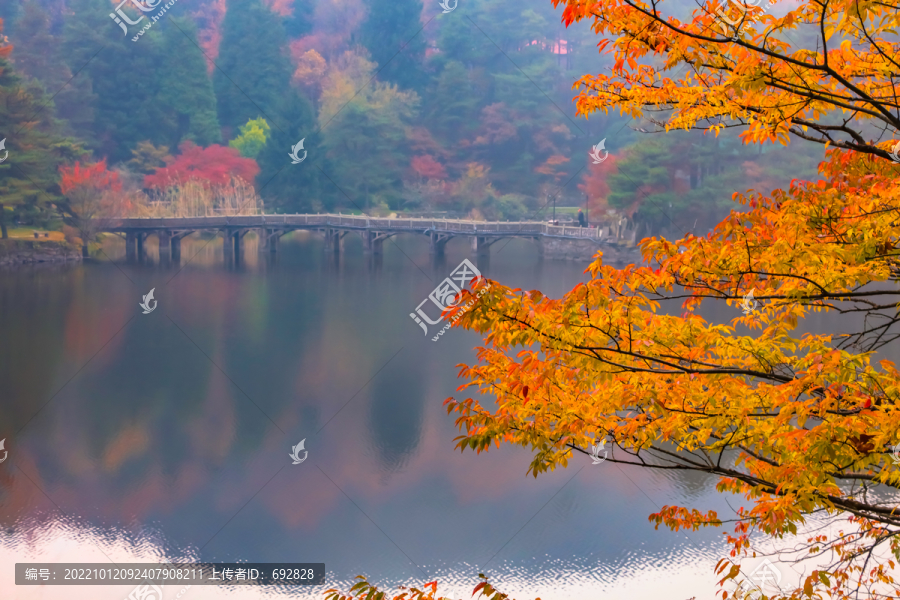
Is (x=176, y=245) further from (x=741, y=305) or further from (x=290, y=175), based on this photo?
(x=741, y=305)

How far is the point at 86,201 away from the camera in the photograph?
71.5 ft

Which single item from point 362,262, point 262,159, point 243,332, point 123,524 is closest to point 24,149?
point 262,159

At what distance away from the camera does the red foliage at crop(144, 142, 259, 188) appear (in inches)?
998

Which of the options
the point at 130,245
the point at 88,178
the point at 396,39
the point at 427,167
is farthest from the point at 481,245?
the point at 88,178

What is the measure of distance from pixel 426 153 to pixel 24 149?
1307 centimetres

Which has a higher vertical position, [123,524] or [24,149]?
[24,149]

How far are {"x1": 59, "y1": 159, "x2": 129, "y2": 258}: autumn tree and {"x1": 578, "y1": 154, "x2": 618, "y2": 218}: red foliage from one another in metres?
15.4

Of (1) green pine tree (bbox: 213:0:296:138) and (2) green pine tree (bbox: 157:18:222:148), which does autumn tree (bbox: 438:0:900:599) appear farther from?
(1) green pine tree (bbox: 213:0:296:138)

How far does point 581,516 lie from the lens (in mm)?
7215

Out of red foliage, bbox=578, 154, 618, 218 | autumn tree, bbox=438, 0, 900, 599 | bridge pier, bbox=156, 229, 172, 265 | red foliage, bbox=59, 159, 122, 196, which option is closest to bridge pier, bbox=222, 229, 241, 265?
bridge pier, bbox=156, 229, 172, 265

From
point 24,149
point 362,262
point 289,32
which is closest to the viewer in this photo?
point 24,149

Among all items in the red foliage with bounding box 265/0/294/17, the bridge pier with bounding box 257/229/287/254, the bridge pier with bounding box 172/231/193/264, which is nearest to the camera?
the bridge pier with bounding box 172/231/193/264

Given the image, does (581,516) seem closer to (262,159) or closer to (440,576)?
(440,576)

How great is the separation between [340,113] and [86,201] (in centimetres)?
961
